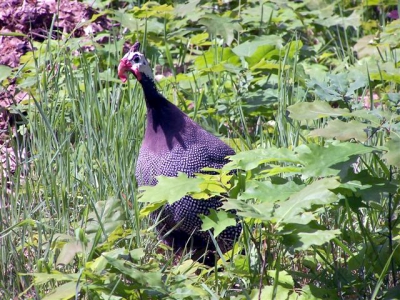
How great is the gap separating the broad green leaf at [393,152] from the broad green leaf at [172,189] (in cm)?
44

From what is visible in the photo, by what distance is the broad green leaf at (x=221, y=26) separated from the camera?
12.3ft

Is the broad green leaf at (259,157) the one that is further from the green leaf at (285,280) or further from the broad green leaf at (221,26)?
the broad green leaf at (221,26)

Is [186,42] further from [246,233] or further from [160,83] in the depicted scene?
[246,233]

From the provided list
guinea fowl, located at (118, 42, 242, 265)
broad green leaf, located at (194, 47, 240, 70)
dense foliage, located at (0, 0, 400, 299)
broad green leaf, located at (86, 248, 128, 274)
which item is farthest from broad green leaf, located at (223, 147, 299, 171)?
broad green leaf, located at (194, 47, 240, 70)

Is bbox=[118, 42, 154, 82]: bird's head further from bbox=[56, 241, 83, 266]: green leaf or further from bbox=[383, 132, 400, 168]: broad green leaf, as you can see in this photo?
bbox=[383, 132, 400, 168]: broad green leaf

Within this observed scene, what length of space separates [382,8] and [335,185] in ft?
10.6

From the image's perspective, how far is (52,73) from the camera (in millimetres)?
3371

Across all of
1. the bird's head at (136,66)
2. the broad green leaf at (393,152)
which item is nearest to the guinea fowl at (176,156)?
the bird's head at (136,66)

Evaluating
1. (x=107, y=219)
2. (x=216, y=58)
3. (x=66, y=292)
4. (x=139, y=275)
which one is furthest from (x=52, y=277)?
(x=216, y=58)

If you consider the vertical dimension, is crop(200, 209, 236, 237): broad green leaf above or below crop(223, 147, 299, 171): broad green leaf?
below

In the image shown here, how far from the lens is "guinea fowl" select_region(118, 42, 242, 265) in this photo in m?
2.79

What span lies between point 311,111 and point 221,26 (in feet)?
6.26

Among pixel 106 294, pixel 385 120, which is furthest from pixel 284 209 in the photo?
pixel 106 294

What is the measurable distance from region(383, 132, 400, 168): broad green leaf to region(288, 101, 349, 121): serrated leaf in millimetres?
142
